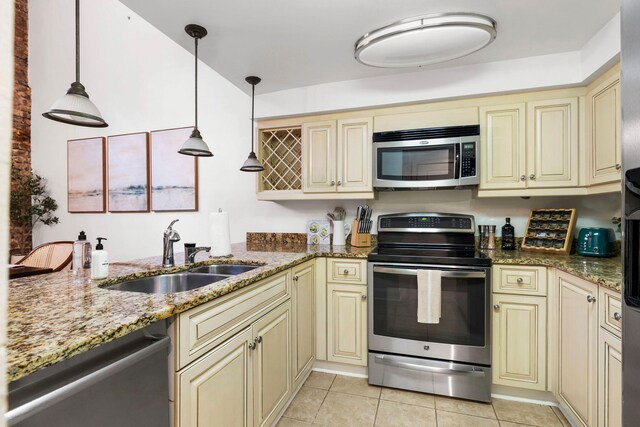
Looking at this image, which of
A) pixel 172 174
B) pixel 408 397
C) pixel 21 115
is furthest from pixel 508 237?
pixel 21 115

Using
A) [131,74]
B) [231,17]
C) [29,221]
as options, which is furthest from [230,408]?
[29,221]

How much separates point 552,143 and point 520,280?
97 centimetres

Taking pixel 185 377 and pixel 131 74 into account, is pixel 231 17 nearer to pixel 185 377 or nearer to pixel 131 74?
pixel 185 377

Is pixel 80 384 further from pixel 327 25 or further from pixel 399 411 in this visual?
pixel 327 25

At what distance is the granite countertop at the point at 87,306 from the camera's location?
701 millimetres

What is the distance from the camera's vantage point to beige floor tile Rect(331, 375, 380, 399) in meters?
2.10

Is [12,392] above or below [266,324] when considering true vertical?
above

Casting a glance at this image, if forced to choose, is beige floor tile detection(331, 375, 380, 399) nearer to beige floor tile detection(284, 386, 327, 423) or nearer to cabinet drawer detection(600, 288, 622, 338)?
beige floor tile detection(284, 386, 327, 423)

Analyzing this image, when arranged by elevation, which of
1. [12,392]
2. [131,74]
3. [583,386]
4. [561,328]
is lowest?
[583,386]

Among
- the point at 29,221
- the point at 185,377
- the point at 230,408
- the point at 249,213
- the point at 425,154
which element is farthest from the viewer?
the point at 29,221

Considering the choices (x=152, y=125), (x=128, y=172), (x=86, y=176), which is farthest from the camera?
(x=86, y=176)

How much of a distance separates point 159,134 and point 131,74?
2.96 feet

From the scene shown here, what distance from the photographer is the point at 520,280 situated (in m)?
1.94

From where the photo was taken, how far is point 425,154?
7.58 ft
